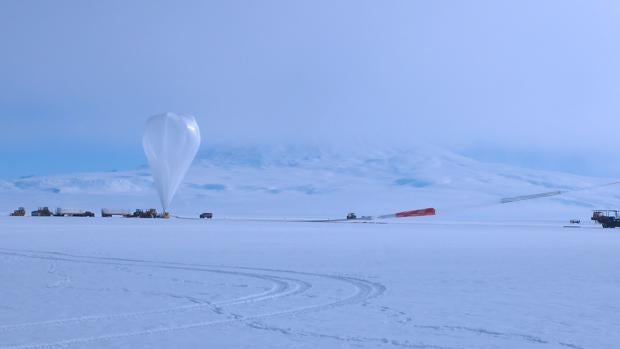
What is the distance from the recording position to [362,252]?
2645 cm

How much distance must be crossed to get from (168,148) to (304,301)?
181 feet

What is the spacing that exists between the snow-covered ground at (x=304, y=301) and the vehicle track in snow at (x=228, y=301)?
0.08ft

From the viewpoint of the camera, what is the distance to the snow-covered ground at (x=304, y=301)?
31.9 ft

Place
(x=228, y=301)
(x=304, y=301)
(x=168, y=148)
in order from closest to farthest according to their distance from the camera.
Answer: (x=228, y=301)
(x=304, y=301)
(x=168, y=148)

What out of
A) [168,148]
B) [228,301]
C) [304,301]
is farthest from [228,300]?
[168,148]

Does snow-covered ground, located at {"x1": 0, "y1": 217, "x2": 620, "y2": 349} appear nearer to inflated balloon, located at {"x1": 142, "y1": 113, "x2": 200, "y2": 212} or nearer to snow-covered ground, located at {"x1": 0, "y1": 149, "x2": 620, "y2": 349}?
snow-covered ground, located at {"x1": 0, "y1": 149, "x2": 620, "y2": 349}

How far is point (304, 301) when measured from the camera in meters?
13.2

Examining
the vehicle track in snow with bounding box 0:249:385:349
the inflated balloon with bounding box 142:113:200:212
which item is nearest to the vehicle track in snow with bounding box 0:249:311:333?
the vehicle track in snow with bounding box 0:249:385:349

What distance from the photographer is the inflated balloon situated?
66.9 meters

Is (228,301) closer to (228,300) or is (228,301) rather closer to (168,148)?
(228,300)

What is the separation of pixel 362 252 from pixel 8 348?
18.3 m

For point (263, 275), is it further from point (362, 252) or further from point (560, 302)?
point (362, 252)

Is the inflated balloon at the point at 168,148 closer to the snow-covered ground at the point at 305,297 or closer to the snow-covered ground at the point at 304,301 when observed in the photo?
the snow-covered ground at the point at 305,297

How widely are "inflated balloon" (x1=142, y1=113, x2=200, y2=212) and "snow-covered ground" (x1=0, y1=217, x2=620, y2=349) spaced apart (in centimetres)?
4328
